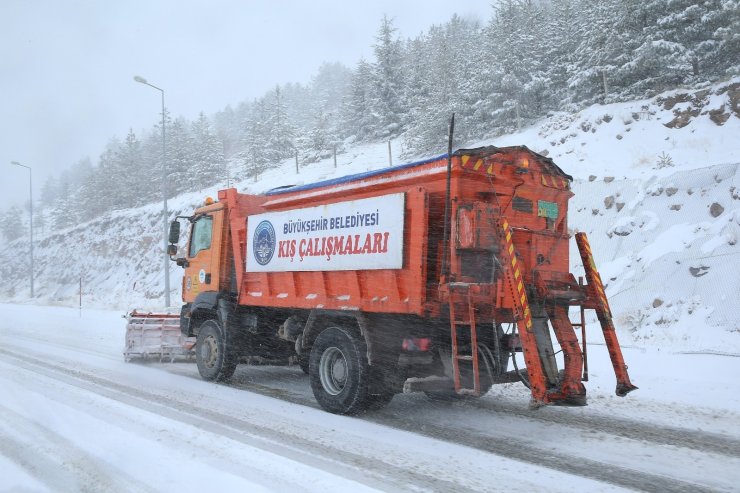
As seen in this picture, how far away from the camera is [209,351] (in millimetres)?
8742

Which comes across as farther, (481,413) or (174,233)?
(174,233)

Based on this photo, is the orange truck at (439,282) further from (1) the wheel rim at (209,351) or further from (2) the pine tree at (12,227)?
(2) the pine tree at (12,227)

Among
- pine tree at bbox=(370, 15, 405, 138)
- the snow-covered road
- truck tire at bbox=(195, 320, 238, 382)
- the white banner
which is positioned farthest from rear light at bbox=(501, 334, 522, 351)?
pine tree at bbox=(370, 15, 405, 138)

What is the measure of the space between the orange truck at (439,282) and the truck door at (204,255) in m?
1.88

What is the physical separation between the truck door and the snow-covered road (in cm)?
162

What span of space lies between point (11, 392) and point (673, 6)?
27.1m

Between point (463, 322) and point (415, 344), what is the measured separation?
0.66 m

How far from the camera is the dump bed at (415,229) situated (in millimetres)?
5574

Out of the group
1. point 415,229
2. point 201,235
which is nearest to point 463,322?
point 415,229

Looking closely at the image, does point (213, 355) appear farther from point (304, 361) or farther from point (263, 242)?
point (263, 242)

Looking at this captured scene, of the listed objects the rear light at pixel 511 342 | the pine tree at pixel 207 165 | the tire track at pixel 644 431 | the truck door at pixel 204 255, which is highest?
the pine tree at pixel 207 165

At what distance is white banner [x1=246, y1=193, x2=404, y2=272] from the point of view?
5.91 m

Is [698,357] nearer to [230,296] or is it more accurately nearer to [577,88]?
[230,296]

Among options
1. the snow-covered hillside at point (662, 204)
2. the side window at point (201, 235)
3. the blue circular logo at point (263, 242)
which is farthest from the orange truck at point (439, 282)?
the snow-covered hillside at point (662, 204)
